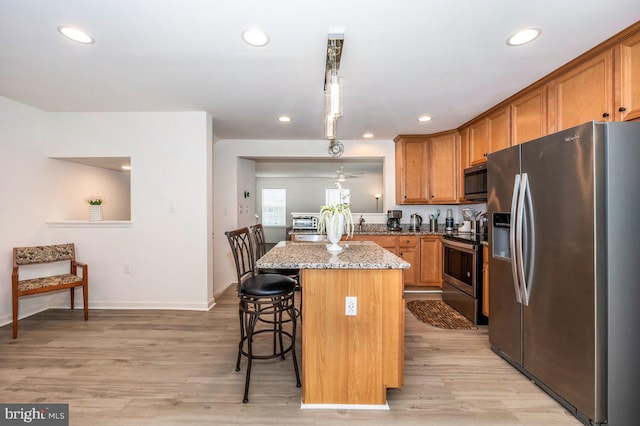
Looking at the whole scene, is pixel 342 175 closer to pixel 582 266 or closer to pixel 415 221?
pixel 415 221

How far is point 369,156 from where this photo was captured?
14.9ft

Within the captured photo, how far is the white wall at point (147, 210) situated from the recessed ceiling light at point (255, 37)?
168 centimetres

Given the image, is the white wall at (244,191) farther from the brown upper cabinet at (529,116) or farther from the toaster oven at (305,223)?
the brown upper cabinet at (529,116)

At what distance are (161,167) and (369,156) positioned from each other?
118 inches

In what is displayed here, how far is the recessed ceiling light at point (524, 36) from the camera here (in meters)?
1.75

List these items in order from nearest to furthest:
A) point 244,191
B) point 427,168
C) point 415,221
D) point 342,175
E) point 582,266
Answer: point 582,266 → point 427,168 → point 415,221 → point 244,191 → point 342,175

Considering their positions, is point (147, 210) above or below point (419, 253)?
above

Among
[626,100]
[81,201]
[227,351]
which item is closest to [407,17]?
[626,100]

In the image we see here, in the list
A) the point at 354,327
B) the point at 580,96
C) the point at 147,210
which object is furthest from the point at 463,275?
the point at 147,210

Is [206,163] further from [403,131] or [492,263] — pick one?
[492,263]

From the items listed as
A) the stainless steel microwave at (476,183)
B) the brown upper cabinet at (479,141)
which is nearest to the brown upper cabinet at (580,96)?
the brown upper cabinet at (479,141)

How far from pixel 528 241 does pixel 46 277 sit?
458 centimetres

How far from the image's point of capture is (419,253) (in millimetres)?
3975

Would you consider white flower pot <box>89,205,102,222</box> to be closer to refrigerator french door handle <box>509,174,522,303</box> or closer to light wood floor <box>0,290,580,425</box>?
light wood floor <box>0,290,580,425</box>
